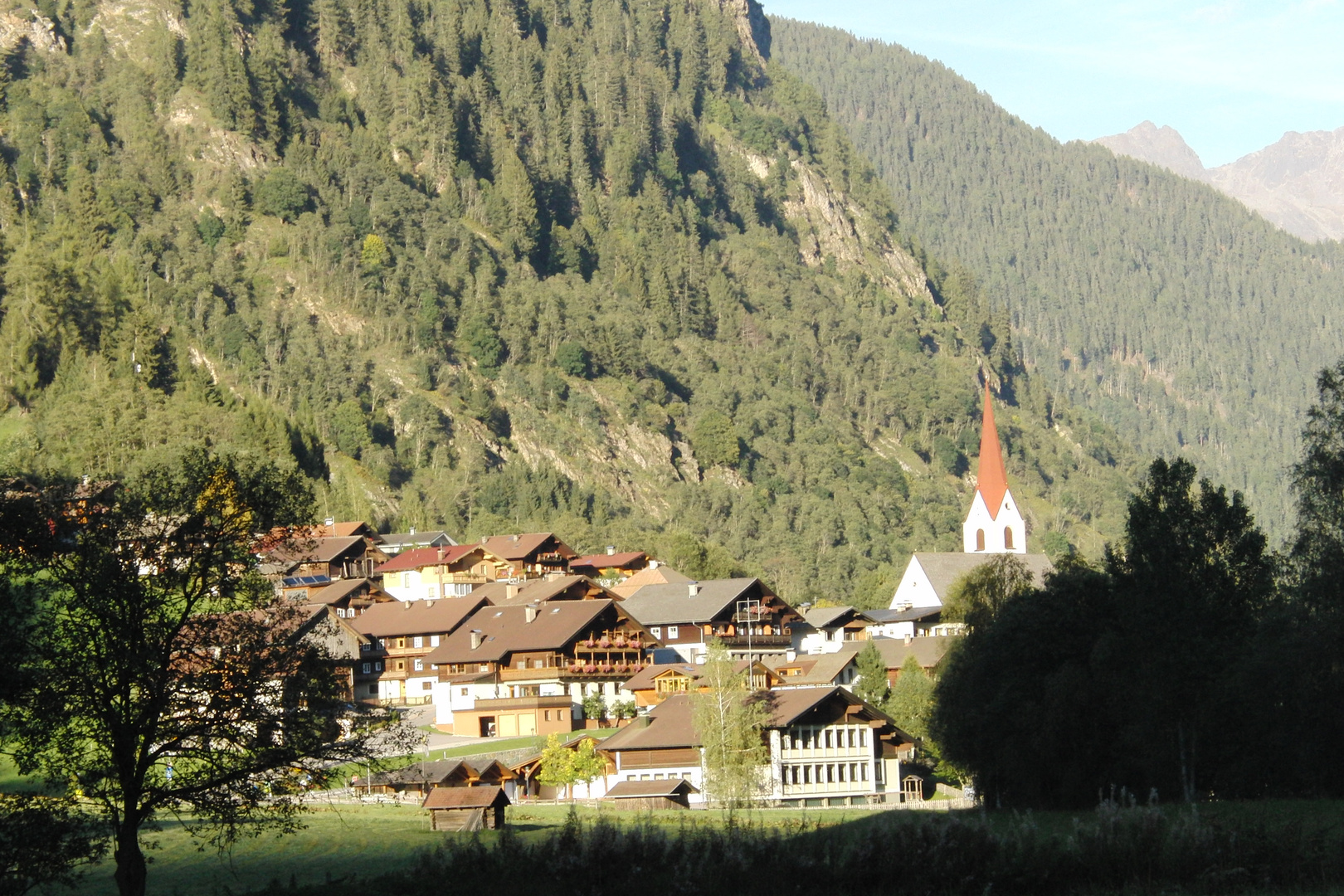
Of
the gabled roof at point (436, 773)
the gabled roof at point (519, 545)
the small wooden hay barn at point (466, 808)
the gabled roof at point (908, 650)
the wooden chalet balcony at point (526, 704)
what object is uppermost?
the gabled roof at point (519, 545)

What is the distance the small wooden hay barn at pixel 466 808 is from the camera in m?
54.7

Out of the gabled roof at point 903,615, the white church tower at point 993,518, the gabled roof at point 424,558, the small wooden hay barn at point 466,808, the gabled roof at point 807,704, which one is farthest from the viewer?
the white church tower at point 993,518

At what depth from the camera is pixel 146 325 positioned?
16200 centimetres

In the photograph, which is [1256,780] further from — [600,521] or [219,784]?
[600,521]

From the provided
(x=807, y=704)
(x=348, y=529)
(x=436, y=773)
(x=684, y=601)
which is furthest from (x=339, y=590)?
(x=436, y=773)

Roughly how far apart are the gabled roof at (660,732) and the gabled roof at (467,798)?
65.5ft

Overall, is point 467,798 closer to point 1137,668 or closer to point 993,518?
point 1137,668

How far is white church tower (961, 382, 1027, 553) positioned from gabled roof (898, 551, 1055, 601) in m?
7.26

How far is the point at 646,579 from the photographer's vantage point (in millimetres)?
131625

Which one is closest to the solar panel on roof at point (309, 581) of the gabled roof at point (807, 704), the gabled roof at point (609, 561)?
the gabled roof at point (609, 561)

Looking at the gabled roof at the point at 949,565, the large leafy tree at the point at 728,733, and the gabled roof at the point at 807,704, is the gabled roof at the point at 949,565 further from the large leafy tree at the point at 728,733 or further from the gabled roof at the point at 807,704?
the large leafy tree at the point at 728,733

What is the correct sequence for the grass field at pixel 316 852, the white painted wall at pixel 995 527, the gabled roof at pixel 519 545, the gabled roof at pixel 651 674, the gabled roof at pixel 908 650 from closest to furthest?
the grass field at pixel 316 852 → the gabled roof at pixel 651 674 → the gabled roof at pixel 908 650 → the gabled roof at pixel 519 545 → the white painted wall at pixel 995 527

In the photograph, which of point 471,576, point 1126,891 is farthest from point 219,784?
point 471,576

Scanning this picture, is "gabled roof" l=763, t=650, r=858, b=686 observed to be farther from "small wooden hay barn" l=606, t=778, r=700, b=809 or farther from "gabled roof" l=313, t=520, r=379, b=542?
"gabled roof" l=313, t=520, r=379, b=542
